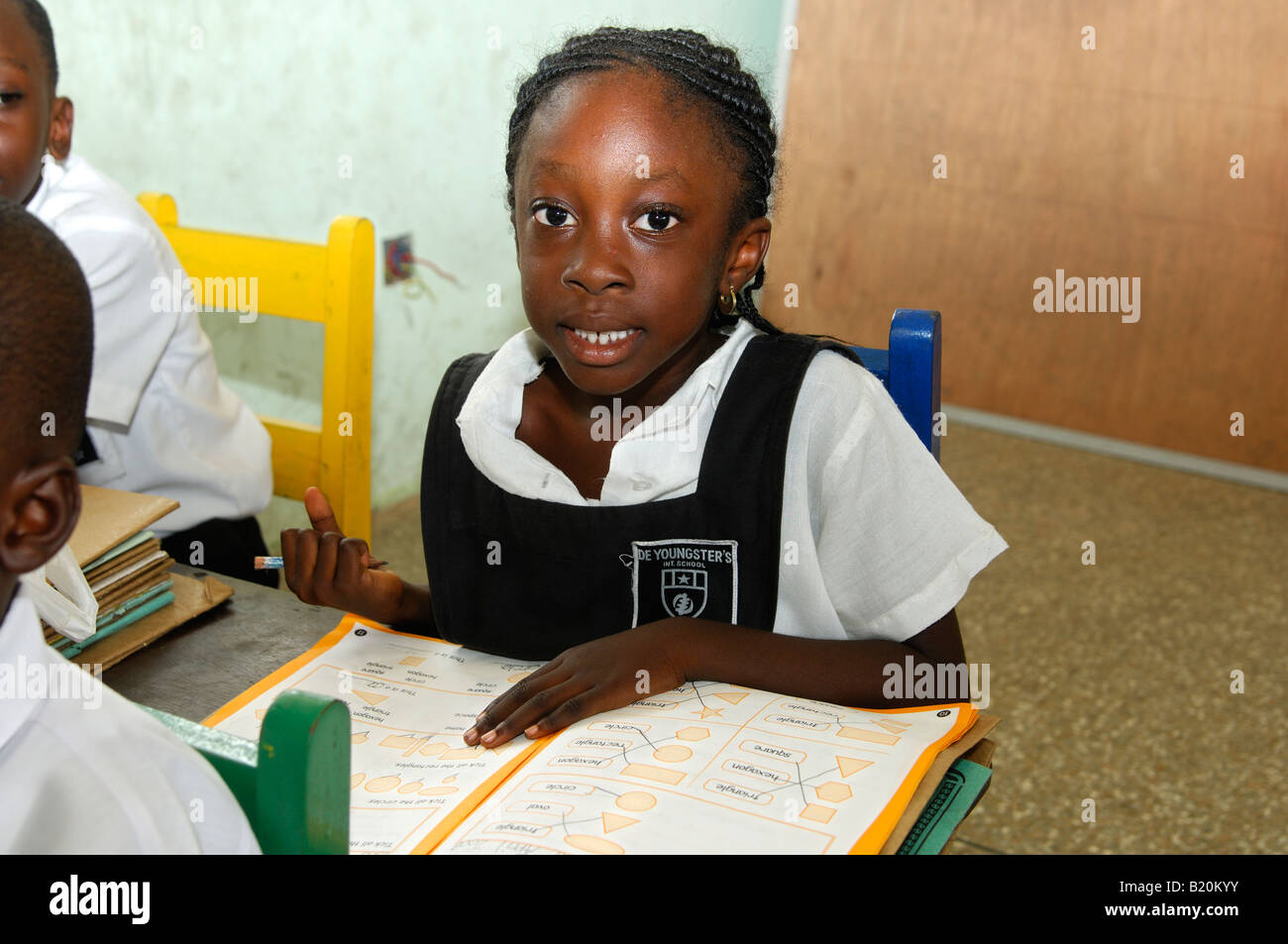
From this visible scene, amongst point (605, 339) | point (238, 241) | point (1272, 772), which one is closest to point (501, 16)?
point (238, 241)

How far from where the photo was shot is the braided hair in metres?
0.96

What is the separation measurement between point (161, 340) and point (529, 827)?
3.26ft

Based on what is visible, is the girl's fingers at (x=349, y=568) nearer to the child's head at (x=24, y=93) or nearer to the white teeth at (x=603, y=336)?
the white teeth at (x=603, y=336)

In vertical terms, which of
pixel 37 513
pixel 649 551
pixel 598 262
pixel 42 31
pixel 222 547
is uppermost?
pixel 42 31

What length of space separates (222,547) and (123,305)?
1.00 ft

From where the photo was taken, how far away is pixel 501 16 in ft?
8.70

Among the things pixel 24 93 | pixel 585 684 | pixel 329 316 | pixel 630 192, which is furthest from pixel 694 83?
pixel 24 93

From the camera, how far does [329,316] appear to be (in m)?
1.39

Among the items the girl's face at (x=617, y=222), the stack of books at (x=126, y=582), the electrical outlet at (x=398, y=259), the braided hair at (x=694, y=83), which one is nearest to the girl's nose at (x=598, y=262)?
the girl's face at (x=617, y=222)

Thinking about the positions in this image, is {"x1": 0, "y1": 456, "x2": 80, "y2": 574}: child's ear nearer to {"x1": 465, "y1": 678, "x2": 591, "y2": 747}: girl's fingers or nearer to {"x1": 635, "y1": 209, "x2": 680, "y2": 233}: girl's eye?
{"x1": 465, "y1": 678, "x2": 591, "y2": 747}: girl's fingers

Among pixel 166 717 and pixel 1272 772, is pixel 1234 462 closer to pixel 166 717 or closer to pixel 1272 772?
pixel 1272 772

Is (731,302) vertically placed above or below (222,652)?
A: above

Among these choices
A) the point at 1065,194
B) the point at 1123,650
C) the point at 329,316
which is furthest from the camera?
the point at 1065,194

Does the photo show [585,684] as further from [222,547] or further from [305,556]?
[222,547]
